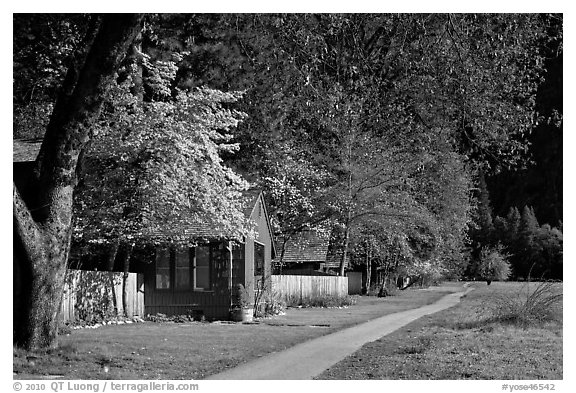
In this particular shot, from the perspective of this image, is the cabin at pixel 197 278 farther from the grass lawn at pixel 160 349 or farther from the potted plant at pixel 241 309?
the grass lawn at pixel 160 349

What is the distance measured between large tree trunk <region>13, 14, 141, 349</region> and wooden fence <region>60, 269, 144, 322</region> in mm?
7788

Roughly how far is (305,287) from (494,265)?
54.0m

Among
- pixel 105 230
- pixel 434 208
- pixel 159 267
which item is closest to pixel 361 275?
pixel 434 208

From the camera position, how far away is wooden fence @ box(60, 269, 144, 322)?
21.9m

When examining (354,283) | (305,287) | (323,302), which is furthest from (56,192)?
(354,283)

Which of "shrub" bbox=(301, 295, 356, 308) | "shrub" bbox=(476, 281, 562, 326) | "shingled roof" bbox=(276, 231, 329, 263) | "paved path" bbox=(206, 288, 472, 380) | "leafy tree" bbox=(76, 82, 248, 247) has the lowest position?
"shrub" bbox=(301, 295, 356, 308)

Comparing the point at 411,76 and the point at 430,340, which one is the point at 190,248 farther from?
the point at 411,76

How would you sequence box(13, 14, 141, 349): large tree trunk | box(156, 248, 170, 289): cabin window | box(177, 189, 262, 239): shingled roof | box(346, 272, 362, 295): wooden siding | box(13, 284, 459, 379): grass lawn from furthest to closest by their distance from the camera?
box(346, 272, 362, 295): wooden siding
box(156, 248, 170, 289): cabin window
box(177, 189, 262, 239): shingled roof
box(13, 14, 141, 349): large tree trunk
box(13, 284, 459, 379): grass lawn

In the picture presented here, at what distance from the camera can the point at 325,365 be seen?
45.7 ft

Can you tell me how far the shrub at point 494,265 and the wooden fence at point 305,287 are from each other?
1864 inches

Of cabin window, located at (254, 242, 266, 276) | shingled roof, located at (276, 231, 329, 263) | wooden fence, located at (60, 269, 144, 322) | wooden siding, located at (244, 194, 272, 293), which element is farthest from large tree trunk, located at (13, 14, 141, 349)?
shingled roof, located at (276, 231, 329, 263)

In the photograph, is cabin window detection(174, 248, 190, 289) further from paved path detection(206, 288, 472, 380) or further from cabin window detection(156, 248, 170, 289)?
paved path detection(206, 288, 472, 380)

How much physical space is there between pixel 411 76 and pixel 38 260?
6968mm
